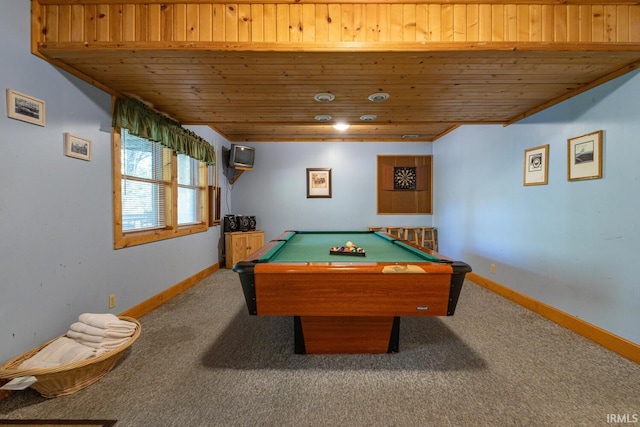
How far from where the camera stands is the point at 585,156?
7.61 ft

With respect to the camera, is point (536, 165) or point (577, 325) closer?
point (577, 325)

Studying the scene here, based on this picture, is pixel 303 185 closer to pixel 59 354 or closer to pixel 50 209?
pixel 50 209

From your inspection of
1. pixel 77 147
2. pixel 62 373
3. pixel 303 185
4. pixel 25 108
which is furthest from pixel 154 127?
pixel 303 185

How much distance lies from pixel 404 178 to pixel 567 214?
304 centimetres

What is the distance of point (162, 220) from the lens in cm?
333

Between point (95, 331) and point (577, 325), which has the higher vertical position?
point (95, 331)

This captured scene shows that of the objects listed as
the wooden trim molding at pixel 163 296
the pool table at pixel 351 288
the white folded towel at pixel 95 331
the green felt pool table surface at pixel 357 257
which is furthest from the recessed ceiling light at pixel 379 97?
the wooden trim molding at pixel 163 296

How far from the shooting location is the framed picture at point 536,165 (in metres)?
2.73

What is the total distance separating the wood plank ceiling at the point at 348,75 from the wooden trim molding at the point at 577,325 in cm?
200

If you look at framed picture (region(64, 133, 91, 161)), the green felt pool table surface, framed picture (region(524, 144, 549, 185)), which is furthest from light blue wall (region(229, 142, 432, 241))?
framed picture (region(64, 133, 91, 161))

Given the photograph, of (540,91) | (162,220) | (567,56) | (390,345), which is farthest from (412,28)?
(162,220)

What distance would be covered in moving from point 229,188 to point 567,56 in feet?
16.2

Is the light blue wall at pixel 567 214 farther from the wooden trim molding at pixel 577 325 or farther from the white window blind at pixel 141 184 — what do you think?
the white window blind at pixel 141 184

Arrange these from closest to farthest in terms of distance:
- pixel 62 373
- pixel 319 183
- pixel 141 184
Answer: pixel 62 373 < pixel 141 184 < pixel 319 183
